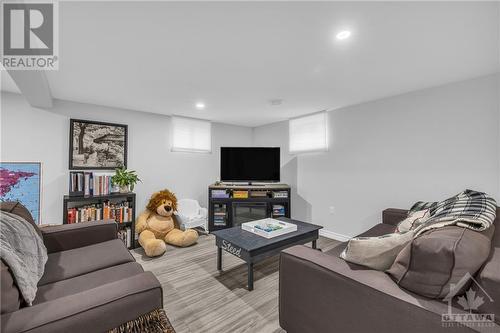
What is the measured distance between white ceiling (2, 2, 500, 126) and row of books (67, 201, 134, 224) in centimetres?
153

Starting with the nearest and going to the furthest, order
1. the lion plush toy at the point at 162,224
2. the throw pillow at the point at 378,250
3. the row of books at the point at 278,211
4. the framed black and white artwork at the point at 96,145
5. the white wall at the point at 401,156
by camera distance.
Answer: the throw pillow at the point at 378,250 → the white wall at the point at 401,156 → the framed black and white artwork at the point at 96,145 → the lion plush toy at the point at 162,224 → the row of books at the point at 278,211

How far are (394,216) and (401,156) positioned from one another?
32.9 inches

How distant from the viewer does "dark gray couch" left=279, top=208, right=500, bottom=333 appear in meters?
0.92

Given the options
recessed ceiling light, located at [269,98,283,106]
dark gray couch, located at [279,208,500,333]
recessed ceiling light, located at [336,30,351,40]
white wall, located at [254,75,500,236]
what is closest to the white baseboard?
white wall, located at [254,75,500,236]

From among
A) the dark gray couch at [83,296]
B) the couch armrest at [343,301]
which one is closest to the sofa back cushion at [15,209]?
the dark gray couch at [83,296]

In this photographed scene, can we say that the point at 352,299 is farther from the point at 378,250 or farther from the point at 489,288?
the point at 489,288

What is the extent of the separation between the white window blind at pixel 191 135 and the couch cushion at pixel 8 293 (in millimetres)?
3176

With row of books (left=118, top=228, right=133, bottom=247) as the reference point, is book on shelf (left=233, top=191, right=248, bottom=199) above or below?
above

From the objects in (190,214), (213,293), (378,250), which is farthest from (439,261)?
(190,214)

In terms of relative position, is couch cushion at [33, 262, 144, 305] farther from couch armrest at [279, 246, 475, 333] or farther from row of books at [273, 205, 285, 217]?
row of books at [273, 205, 285, 217]

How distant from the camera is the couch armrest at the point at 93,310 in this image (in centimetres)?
88

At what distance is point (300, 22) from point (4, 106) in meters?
3.64

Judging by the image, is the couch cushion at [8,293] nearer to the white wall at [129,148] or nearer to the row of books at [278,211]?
the white wall at [129,148]

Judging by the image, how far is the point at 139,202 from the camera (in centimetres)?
365
